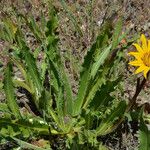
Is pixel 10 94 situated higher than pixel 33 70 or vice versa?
pixel 33 70

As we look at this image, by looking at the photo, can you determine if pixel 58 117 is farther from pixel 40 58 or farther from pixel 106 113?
pixel 40 58

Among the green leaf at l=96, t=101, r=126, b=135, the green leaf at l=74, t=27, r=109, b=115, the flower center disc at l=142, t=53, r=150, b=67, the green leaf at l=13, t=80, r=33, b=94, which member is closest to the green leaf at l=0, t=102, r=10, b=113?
the green leaf at l=13, t=80, r=33, b=94

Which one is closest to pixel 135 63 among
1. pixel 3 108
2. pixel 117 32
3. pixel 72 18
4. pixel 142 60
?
pixel 142 60

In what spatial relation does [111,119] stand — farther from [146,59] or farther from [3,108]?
[3,108]

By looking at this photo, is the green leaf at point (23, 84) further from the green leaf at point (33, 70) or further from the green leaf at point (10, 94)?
the green leaf at point (10, 94)

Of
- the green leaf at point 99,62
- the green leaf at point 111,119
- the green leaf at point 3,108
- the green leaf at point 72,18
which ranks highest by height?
the green leaf at point 72,18

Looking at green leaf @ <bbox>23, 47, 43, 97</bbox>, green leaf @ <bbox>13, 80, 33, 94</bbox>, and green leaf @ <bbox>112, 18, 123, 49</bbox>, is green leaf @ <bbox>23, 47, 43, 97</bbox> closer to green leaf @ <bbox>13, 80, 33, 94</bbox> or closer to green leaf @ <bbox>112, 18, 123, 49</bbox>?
green leaf @ <bbox>13, 80, 33, 94</bbox>

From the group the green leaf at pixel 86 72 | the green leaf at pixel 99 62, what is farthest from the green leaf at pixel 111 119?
the green leaf at pixel 99 62

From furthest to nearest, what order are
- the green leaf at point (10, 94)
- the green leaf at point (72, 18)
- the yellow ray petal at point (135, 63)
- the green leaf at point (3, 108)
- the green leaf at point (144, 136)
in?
the green leaf at point (72, 18)
the green leaf at point (3, 108)
the green leaf at point (10, 94)
the yellow ray petal at point (135, 63)
the green leaf at point (144, 136)
